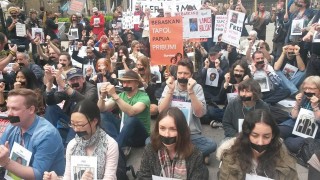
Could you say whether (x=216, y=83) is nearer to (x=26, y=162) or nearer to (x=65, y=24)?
(x=26, y=162)

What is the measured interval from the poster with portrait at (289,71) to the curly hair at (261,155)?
4.12 m

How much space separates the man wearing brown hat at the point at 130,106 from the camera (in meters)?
4.34

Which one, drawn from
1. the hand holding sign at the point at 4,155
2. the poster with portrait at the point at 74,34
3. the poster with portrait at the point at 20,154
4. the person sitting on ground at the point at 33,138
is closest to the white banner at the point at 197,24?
the person sitting on ground at the point at 33,138

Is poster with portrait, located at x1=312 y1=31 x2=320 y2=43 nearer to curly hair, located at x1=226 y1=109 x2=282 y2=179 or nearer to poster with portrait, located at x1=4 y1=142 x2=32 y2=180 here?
curly hair, located at x1=226 y1=109 x2=282 y2=179

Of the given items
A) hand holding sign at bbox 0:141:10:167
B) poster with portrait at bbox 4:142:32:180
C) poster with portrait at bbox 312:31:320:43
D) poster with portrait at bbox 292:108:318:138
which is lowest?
poster with portrait at bbox 292:108:318:138

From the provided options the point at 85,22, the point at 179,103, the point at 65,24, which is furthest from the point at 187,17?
the point at 65,24

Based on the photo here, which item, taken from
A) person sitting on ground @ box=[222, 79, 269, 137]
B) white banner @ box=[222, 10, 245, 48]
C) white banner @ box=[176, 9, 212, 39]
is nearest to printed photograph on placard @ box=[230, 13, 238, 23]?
white banner @ box=[222, 10, 245, 48]

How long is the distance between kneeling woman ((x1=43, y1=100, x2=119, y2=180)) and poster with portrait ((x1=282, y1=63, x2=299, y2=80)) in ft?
14.8

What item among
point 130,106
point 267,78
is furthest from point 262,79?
point 130,106

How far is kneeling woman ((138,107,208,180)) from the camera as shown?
304cm

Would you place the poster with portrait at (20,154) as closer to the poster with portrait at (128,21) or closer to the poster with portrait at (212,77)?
the poster with portrait at (212,77)

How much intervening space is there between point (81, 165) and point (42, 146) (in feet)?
1.19

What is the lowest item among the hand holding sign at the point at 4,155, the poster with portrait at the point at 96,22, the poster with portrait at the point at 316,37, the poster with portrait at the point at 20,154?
the poster with portrait at the point at 20,154

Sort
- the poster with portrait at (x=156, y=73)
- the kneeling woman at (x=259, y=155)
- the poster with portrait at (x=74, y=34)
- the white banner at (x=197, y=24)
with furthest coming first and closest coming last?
1. the poster with portrait at (x=74, y=34)
2. the white banner at (x=197, y=24)
3. the poster with portrait at (x=156, y=73)
4. the kneeling woman at (x=259, y=155)
